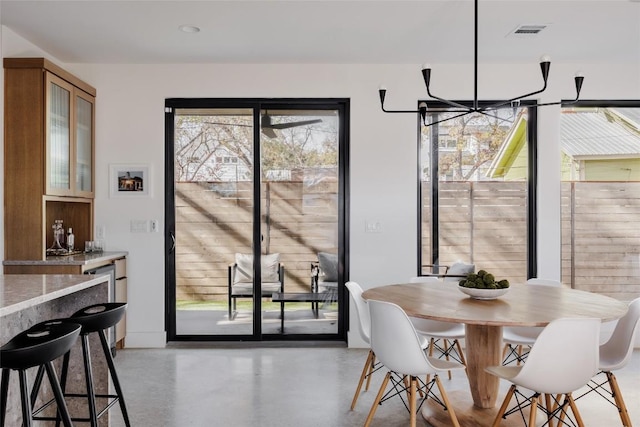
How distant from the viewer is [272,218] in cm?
471

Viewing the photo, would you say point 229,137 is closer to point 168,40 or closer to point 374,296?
point 168,40

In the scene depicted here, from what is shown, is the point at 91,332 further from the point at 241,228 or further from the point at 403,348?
the point at 241,228

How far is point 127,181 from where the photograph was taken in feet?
15.0

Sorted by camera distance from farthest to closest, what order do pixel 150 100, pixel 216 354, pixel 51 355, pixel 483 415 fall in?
pixel 150 100, pixel 216 354, pixel 483 415, pixel 51 355

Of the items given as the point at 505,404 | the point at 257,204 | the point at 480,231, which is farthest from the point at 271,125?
→ the point at 505,404

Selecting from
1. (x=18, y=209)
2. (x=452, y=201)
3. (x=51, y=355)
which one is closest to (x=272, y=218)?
(x=452, y=201)

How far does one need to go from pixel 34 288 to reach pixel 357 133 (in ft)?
10.2

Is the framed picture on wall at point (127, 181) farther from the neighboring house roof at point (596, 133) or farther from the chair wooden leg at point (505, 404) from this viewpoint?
the neighboring house roof at point (596, 133)

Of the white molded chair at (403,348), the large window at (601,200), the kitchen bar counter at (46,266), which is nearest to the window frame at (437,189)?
the large window at (601,200)

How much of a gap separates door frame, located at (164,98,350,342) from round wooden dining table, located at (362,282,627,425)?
1.41 metres

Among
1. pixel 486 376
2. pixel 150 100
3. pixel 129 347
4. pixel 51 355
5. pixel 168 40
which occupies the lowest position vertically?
pixel 129 347

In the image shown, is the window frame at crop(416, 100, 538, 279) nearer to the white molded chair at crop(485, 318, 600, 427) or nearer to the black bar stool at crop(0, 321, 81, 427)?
the white molded chair at crop(485, 318, 600, 427)

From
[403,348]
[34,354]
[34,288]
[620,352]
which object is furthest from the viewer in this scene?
[620,352]

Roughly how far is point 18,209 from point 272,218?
2.09 m
